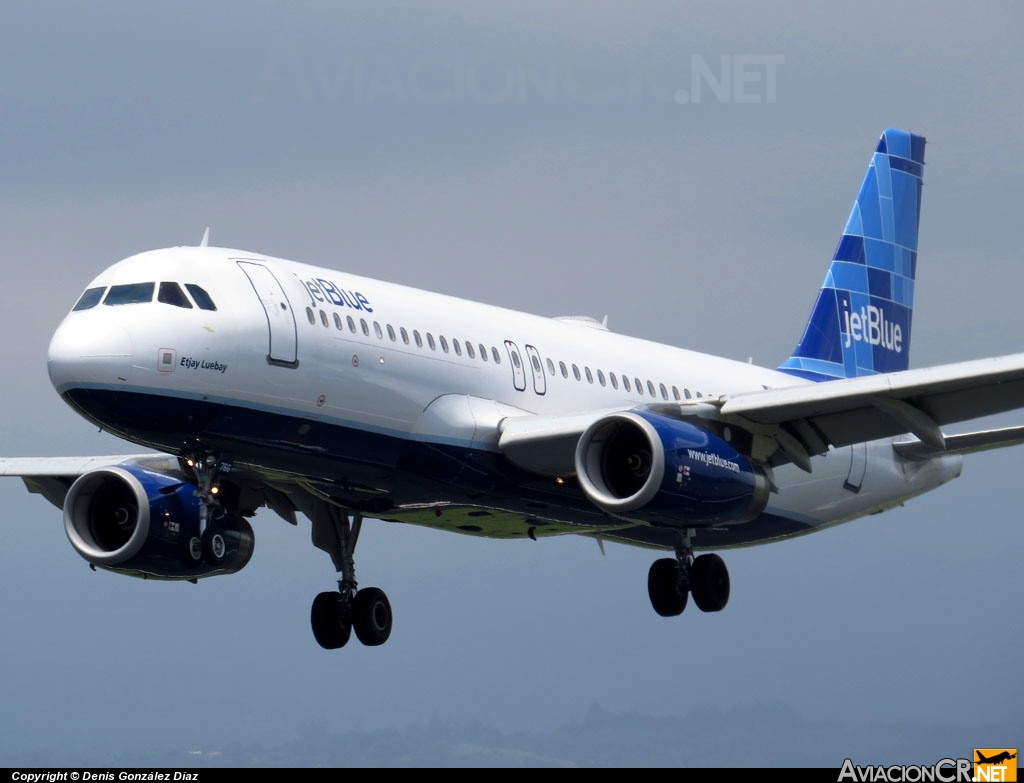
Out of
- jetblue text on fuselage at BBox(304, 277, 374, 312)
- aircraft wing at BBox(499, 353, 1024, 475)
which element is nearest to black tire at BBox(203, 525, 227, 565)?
jetblue text on fuselage at BBox(304, 277, 374, 312)

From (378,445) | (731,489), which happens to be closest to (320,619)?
(378,445)

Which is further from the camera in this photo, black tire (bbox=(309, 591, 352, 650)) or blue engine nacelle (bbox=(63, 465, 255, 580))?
black tire (bbox=(309, 591, 352, 650))

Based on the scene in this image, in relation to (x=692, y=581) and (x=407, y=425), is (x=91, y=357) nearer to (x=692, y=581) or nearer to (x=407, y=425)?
(x=407, y=425)

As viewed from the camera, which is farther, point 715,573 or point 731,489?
point 715,573

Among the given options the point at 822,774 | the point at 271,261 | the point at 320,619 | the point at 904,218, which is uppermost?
the point at 904,218

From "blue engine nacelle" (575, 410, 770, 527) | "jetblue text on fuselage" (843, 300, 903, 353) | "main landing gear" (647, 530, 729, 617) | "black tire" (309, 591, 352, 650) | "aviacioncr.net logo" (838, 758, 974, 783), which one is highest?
"jetblue text on fuselage" (843, 300, 903, 353)

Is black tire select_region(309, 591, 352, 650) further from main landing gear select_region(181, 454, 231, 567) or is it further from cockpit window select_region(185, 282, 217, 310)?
cockpit window select_region(185, 282, 217, 310)

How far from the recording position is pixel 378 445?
35.0 metres

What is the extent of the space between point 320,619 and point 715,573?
8.15 metres

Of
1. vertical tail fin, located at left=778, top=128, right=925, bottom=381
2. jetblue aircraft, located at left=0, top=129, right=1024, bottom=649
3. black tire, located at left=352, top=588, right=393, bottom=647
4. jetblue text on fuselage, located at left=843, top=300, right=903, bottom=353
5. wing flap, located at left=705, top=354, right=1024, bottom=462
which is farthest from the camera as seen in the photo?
jetblue text on fuselage, located at left=843, top=300, right=903, bottom=353

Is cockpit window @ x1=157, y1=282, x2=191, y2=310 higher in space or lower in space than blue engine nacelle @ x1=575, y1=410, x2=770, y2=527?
higher

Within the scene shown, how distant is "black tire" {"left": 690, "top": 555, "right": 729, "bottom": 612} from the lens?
41.0m

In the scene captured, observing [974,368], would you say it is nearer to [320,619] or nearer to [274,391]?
[274,391]

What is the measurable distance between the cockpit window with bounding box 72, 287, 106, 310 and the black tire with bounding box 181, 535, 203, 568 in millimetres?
4574
